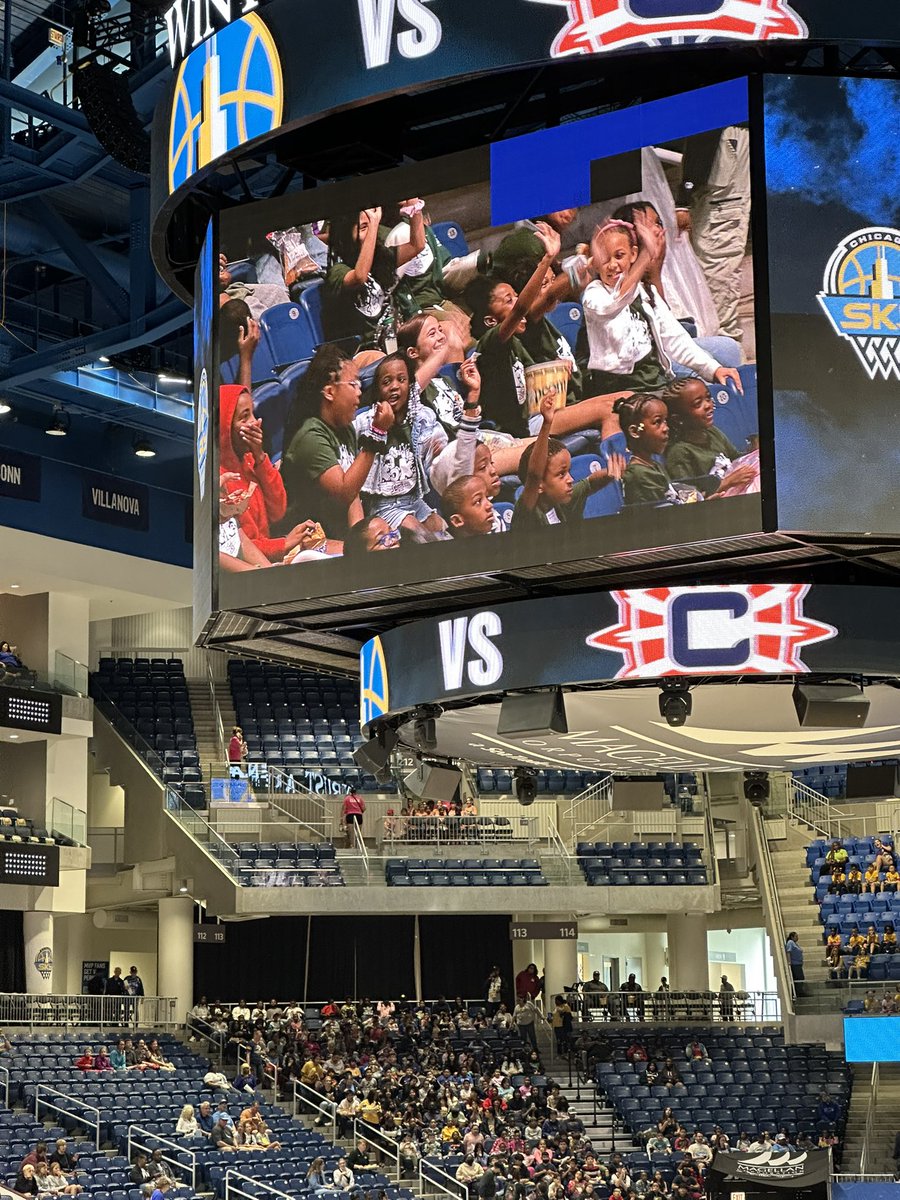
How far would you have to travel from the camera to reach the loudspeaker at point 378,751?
16.8m

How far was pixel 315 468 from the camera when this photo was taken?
14.9 metres

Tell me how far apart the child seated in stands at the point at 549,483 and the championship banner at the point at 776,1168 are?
15.3m

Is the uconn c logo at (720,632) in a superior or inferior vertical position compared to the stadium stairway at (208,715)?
inferior

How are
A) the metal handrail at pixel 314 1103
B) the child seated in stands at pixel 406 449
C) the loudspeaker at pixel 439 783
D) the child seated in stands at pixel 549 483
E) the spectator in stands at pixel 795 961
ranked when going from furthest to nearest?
the spectator in stands at pixel 795 961, the metal handrail at pixel 314 1103, the loudspeaker at pixel 439 783, the child seated in stands at pixel 406 449, the child seated in stands at pixel 549 483

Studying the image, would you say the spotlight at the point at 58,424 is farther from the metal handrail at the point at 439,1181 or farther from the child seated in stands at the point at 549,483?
the child seated in stands at the point at 549,483

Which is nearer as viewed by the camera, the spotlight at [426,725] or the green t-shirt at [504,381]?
the green t-shirt at [504,381]

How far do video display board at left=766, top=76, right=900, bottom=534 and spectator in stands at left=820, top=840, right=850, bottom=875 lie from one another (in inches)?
963

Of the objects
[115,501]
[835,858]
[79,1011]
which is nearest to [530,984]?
[835,858]

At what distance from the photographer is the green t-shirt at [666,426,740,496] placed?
43.0ft

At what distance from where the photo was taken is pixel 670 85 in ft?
49.3

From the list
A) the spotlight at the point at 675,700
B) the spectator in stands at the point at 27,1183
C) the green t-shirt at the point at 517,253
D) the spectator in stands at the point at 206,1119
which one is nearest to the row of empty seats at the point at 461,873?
the spectator in stands at the point at 206,1119

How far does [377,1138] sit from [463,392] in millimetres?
17264

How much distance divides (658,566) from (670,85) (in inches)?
155

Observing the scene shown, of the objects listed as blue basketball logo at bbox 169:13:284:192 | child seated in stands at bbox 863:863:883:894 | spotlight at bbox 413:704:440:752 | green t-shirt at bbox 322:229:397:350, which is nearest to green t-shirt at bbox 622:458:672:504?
green t-shirt at bbox 322:229:397:350
